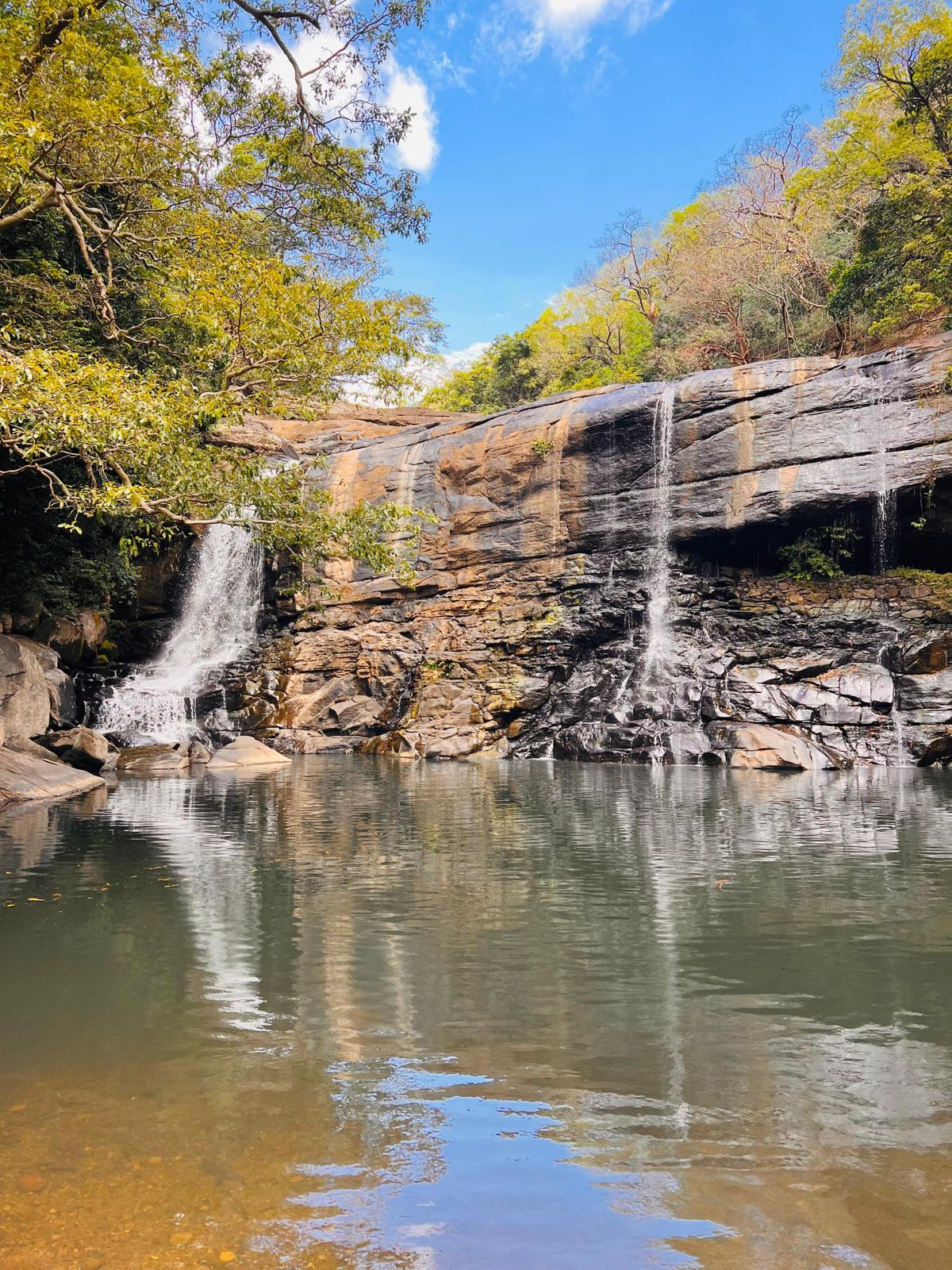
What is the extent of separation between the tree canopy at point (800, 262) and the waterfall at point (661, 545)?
643 cm

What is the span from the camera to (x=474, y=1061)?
3.58 metres

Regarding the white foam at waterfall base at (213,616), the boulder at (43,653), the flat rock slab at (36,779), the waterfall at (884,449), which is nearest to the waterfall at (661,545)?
the waterfall at (884,449)

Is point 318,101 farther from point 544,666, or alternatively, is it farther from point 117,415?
point 544,666

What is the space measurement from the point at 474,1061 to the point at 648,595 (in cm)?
2205

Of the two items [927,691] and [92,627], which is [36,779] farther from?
[927,691]

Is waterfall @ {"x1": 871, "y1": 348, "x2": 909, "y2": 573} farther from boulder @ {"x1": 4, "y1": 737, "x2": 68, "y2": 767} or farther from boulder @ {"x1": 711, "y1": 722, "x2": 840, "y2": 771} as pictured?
boulder @ {"x1": 4, "y1": 737, "x2": 68, "y2": 767}

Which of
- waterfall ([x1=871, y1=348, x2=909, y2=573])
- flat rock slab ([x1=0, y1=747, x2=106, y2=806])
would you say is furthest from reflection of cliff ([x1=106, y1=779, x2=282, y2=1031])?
waterfall ([x1=871, y1=348, x2=909, y2=573])

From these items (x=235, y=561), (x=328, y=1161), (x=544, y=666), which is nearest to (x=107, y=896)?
(x=328, y=1161)

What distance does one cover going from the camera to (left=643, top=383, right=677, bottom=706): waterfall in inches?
949

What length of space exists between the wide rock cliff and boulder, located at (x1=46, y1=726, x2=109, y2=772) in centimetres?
745

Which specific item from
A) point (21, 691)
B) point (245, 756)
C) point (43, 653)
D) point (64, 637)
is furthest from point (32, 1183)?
point (64, 637)

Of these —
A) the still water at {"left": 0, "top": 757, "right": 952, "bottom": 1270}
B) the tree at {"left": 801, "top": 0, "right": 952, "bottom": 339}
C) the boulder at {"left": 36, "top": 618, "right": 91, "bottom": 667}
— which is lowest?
the still water at {"left": 0, "top": 757, "right": 952, "bottom": 1270}

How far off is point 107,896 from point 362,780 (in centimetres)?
951

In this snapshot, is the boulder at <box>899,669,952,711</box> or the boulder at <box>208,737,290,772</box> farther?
the boulder at <box>899,669,952,711</box>
